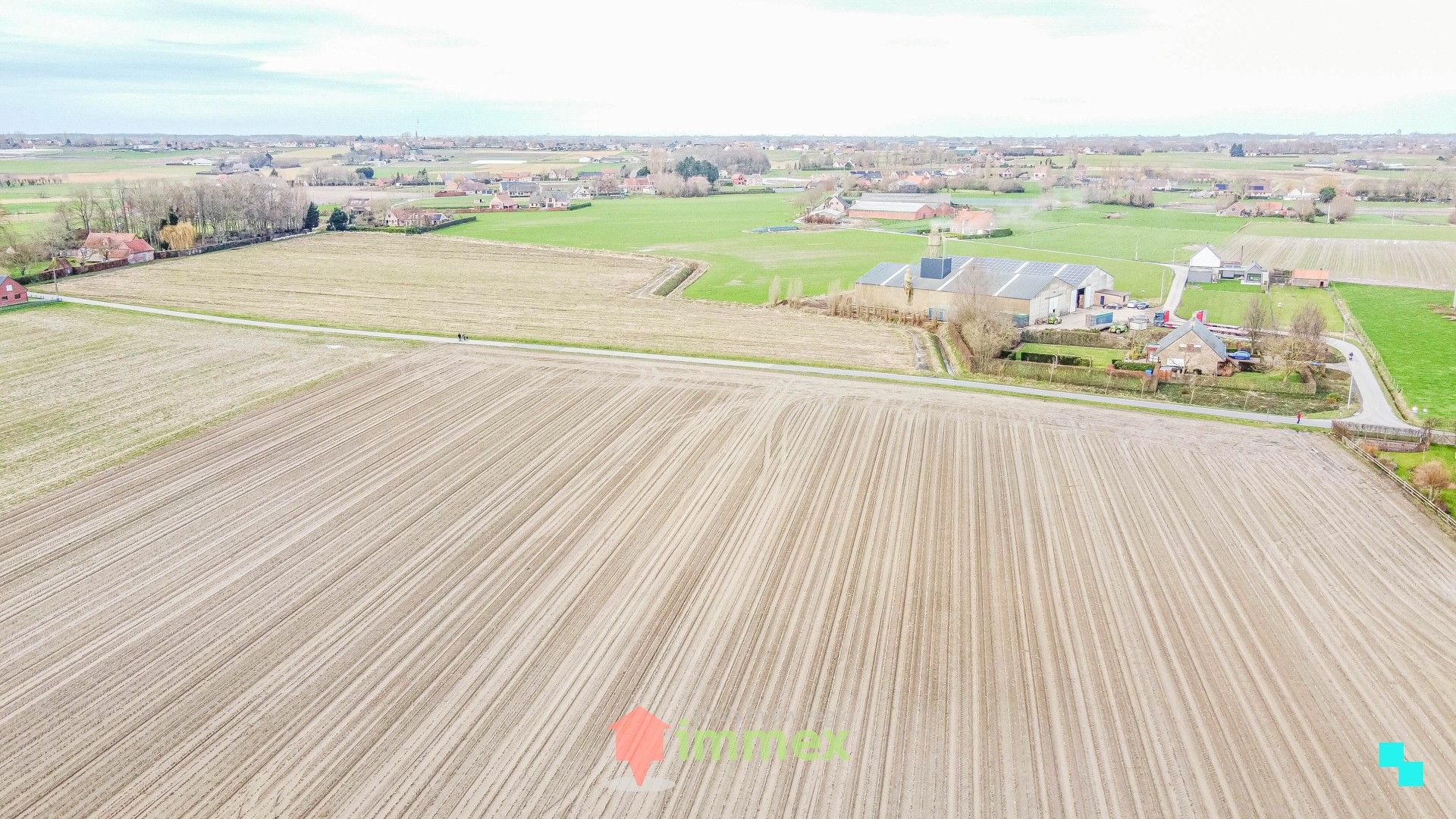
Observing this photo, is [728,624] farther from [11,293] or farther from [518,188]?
[518,188]

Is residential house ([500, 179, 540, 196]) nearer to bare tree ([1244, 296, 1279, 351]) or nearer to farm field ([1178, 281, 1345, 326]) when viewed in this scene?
farm field ([1178, 281, 1345, 326])

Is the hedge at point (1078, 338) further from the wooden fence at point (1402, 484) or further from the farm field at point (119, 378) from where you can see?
the farm field at point (119, 378)

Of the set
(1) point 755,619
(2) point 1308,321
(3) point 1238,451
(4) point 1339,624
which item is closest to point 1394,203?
(2) point 1308,321

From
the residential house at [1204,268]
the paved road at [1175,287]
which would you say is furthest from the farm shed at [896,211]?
the residential house at [1204,268]

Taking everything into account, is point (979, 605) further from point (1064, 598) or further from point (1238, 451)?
→ point (1238, 451)

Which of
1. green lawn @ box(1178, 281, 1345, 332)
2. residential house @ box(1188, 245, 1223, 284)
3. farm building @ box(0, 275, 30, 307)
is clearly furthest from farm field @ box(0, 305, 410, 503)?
residential house @ box(1188, 245, 1223, 284)

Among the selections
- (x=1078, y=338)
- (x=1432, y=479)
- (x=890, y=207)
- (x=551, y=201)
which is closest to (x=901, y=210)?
(x=890, y=207)
